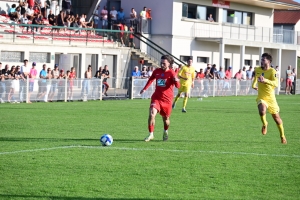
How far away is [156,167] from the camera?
11.0 m

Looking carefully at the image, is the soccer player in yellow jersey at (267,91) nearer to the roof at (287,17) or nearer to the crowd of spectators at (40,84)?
the crowd of spectators at (40,84)

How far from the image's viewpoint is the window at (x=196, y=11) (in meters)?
46.4

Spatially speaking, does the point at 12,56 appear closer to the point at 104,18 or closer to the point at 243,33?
the point at 104,18

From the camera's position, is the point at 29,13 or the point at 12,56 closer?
the point at 12,56

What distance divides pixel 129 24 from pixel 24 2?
9.33 metres

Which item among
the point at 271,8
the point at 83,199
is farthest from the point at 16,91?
the point at 271,8

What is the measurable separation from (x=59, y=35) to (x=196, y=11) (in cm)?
1450

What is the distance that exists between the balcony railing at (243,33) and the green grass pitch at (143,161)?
27.9 m

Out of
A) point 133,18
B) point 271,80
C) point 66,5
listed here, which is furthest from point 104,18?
point 271,80

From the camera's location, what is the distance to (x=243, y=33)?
51.3 metres

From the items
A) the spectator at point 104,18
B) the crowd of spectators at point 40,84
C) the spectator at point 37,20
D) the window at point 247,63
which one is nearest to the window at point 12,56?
the spectator at point 37,20

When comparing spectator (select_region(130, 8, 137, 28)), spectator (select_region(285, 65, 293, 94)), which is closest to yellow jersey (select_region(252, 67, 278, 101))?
spectator (select_region(130, 8, 137, 28))

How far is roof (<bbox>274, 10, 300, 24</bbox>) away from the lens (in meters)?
68.1

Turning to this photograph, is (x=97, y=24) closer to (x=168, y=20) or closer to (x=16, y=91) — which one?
(x=168, y=20)
